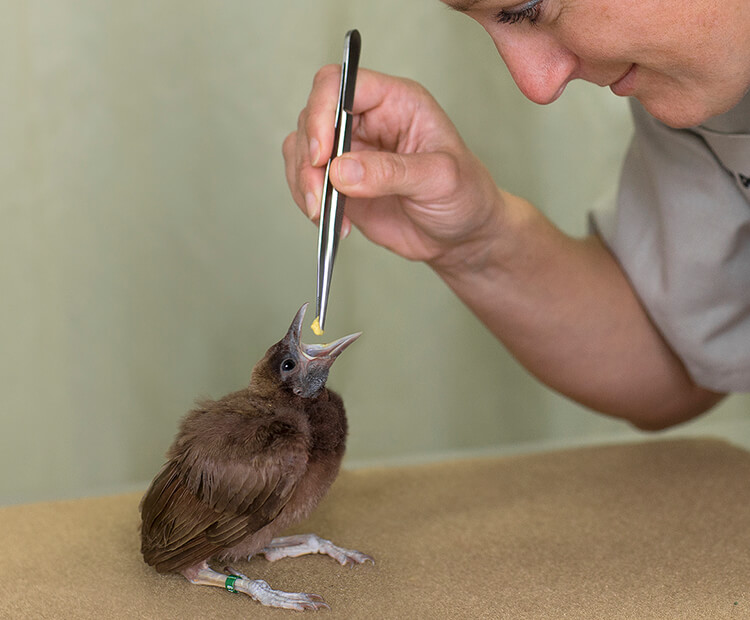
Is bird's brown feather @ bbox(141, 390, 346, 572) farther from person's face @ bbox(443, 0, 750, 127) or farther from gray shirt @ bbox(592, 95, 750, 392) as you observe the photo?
gray shirt @ bbox(592, 95, 750, 392)

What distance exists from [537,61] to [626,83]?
0.11 m

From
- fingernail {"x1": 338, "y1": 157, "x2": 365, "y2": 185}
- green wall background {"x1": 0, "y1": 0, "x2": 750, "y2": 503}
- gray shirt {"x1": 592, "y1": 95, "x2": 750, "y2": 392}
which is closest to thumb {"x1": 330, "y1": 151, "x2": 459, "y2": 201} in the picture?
fingernail {"x1": 338, "y1": 157, "x2": 365, "y2": 185}

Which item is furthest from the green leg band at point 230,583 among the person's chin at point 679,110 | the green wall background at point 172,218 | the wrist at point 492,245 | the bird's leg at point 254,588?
the green wall background at point 172,218

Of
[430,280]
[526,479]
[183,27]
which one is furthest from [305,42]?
[526,479]

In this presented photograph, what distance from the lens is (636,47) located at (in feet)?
2.64

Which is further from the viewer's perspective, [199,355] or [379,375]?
[379,375]

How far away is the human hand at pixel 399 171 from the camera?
3.03 feet

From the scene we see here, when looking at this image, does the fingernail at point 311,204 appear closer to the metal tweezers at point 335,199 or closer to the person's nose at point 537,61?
the metal tweezers at point 335,199

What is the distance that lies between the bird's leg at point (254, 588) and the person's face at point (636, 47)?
1.75 feet

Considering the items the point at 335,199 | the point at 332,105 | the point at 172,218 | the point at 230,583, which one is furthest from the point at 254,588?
the point at 172,218

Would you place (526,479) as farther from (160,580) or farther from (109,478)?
(109,478)

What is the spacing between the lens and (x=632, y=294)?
4.08 feet

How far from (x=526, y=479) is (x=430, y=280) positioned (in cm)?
79

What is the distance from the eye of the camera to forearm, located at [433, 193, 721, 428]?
1.17 m
